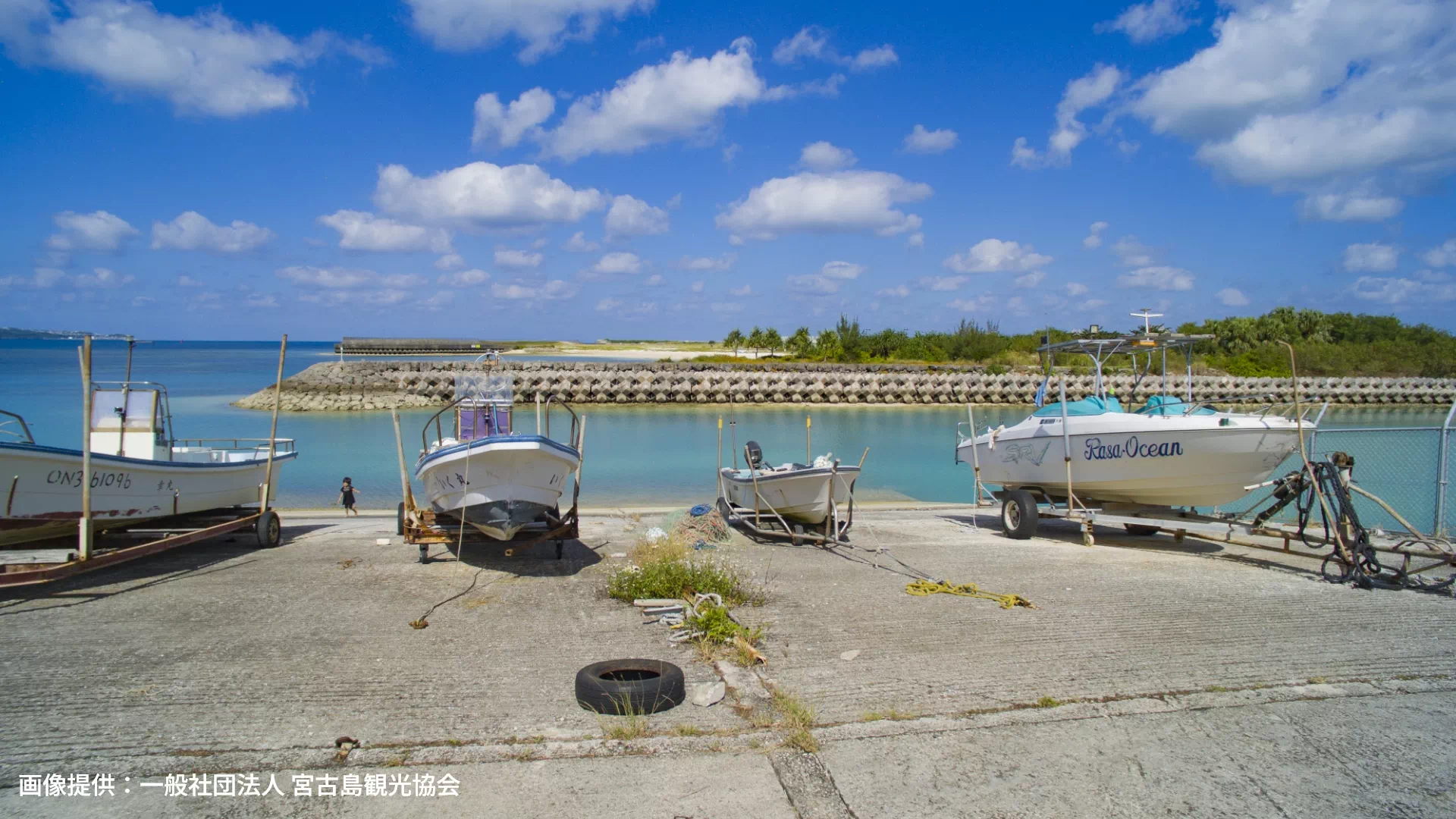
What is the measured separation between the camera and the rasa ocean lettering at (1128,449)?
10.8 metres

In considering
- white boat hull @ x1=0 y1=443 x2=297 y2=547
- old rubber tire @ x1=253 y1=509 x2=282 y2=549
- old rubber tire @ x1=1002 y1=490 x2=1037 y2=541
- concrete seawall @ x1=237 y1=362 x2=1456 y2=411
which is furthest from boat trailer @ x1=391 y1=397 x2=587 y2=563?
concrete seawall @ x1=237 y1=362 x2=1456 y2=411

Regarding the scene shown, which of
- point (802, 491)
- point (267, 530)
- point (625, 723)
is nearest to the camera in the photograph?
point (625, 723)

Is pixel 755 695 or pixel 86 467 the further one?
pixel 86 467

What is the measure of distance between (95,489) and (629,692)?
734 cm

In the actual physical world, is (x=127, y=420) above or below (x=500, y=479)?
above

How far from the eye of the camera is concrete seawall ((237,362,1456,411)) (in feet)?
160

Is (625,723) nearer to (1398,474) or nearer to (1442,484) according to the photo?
(1442,484)

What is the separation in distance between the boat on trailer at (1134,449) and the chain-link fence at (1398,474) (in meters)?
0.65

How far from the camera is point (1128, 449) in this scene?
11.2 m

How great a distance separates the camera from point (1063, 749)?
16.1 ft

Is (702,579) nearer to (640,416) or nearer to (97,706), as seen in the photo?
(97,706)

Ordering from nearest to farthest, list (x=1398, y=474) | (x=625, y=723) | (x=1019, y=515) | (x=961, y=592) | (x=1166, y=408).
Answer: (x=625, y=723), (x=961, y=592), (x=1166, y=408), (x=1019, y=515), (x=1398, y=474)

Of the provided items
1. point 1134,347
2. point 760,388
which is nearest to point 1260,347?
point 760,388

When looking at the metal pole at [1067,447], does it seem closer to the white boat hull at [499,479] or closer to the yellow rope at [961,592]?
the yellow rope at [961,592]
